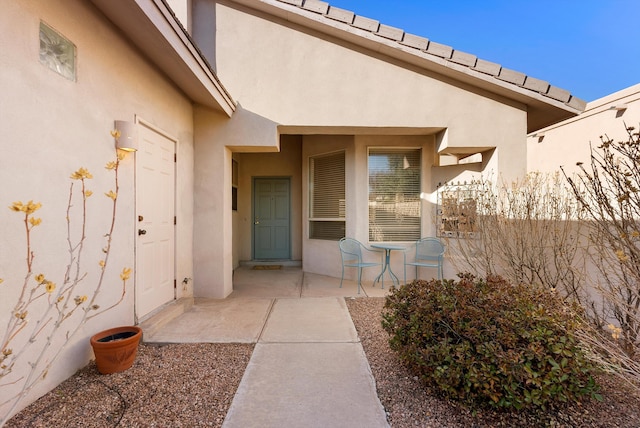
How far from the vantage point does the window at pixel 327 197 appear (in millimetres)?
6066

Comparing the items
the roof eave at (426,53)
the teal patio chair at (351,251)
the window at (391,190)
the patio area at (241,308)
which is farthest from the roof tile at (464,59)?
the patio area at (241,308)

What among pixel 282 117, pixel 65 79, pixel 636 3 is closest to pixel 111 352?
pixel 65 79

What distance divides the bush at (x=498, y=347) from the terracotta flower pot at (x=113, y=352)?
2169 mm

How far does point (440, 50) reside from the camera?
4375 mm

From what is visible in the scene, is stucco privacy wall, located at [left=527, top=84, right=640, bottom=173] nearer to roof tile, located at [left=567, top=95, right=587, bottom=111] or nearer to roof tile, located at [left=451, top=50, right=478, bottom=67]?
roof tile, located at [left=567, top=95, right=587, bottom=111]

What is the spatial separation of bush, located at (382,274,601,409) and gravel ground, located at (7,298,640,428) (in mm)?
124

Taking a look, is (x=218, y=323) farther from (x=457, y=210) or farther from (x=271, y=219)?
(x=271, y=219)

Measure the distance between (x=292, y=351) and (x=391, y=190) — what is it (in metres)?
3.84

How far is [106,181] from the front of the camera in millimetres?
2750

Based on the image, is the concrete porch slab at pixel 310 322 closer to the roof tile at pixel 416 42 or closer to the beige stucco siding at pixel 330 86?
the beige stucco siding at pixel 330 86

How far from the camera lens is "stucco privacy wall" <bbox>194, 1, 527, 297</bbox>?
181 inches

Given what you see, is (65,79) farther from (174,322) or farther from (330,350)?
(330,350)

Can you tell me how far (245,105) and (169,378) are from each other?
3.71m

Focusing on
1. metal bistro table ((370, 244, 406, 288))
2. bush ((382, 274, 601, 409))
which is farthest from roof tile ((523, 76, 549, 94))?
bush ((382, 274, 601, 409))
